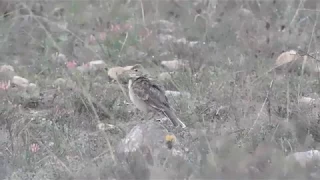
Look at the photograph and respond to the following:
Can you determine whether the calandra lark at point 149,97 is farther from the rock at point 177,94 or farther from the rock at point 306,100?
the rock at point 306,100

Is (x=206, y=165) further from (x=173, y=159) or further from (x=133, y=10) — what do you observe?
(x=133, y=10)

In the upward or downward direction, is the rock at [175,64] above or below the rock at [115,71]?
below

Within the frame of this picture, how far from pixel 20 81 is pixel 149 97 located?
1754 mm

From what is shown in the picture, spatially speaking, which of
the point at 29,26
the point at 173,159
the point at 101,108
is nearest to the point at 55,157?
the point at 173,159

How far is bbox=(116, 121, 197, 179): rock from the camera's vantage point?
171 inches

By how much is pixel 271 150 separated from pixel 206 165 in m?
0.44

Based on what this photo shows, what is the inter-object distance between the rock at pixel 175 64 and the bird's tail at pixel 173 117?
165 cm

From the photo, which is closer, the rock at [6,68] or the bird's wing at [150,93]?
the bird's wing at [150,93]

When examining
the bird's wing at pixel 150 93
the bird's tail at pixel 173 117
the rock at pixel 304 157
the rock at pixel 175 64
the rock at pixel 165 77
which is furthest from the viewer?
the rock at pixel 175 64

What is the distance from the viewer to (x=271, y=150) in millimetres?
4582

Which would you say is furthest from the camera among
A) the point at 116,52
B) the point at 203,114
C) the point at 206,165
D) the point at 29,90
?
the point at 116,52

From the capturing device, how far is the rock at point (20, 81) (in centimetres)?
710

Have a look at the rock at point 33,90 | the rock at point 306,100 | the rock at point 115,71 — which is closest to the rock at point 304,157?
the rock at point 306,100

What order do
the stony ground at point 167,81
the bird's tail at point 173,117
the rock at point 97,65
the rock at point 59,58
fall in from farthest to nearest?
the rock at point 59,58
the rock at point 97,65
the bird's tail at point 173,117
the stony ground at point 167,81
